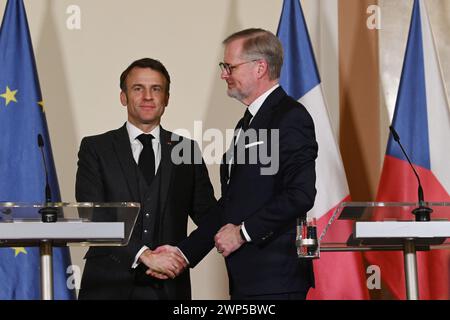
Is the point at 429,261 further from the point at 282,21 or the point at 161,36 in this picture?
the point at 161,36

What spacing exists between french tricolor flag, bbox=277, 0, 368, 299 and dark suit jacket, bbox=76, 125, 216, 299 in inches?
38.0

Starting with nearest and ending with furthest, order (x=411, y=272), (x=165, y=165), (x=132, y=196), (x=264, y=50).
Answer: (x=411, y=272)
(x=264, y=50)
(x=132, y=196)
(x=165, y=165)

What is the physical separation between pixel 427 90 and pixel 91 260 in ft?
7.60

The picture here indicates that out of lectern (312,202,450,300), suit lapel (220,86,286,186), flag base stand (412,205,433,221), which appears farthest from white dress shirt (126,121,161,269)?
flag base stand (412,205,433,221)

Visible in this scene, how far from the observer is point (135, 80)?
16.0 ft

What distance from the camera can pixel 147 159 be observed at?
4824mm

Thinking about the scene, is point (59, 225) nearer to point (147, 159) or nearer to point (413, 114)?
point (147, 159)

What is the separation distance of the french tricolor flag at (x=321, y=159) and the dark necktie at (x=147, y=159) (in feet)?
3.82

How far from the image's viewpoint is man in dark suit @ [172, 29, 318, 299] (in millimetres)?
3930

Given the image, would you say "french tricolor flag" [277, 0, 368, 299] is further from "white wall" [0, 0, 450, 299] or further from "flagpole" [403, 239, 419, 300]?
"flagpole" [403, 239, 419, 300]

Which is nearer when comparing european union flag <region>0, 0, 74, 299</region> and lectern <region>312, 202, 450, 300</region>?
lectern <region>312, 202, 450, 300</region>

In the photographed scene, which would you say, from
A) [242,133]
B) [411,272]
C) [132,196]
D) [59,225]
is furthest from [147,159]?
[411,272]

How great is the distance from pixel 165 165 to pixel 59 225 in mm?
1385
